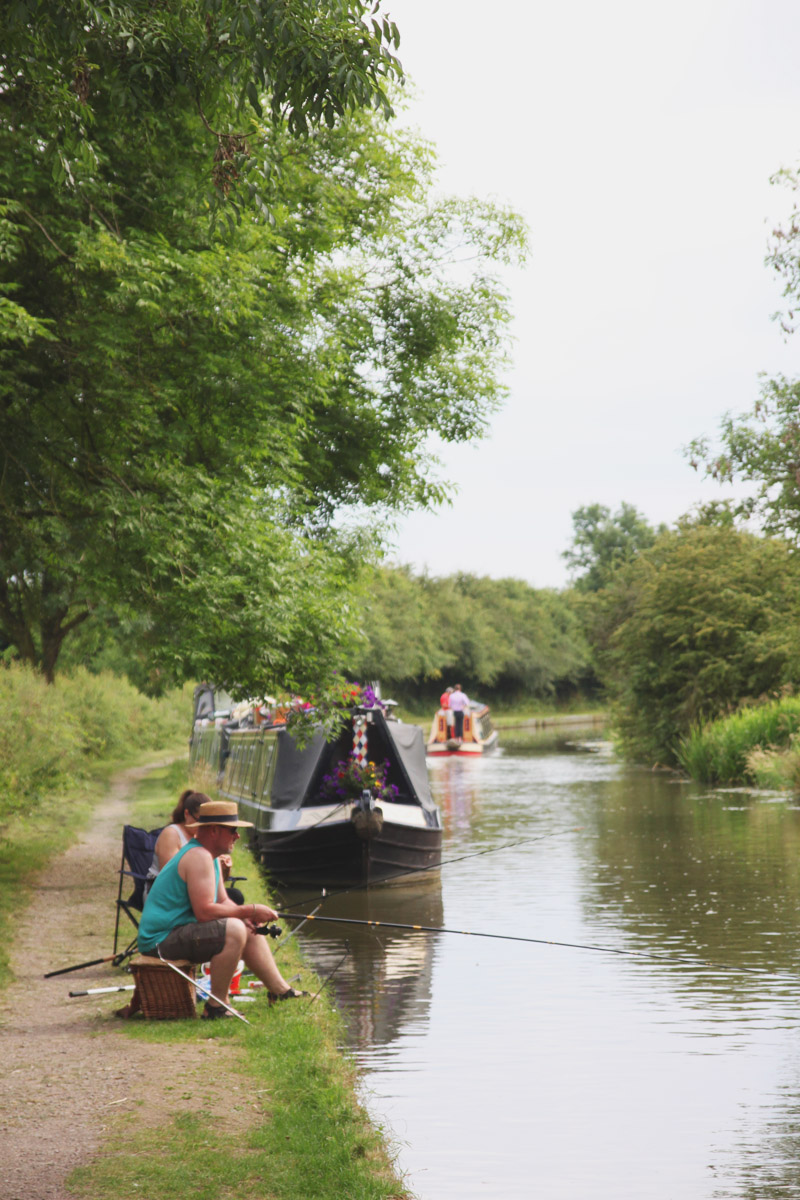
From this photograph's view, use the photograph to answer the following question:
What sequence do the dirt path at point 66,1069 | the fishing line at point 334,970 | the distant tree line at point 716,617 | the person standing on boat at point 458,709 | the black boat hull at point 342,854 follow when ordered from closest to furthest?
1. the dirt path at point 66,1069
2. the fishing line at point 334,970
3. the black boat hull at point 342,854
4. the distant tree line at point 716,617
5. the person standing on boat at point 458,709

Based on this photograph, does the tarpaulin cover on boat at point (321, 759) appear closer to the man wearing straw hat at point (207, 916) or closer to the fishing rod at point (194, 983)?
the man wearing straw hat at point (207, 916)

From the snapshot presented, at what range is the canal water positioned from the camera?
6016 millimetres

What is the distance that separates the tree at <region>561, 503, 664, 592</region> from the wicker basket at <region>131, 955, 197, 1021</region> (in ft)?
289

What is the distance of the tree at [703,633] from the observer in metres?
30.0

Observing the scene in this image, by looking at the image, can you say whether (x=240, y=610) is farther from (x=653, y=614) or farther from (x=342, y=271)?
(x=653, y=614)

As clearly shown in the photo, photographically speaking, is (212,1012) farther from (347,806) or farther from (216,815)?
(347,806)

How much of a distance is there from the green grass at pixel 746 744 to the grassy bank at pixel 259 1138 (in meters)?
19.9

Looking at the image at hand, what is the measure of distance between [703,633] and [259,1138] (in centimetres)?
2594

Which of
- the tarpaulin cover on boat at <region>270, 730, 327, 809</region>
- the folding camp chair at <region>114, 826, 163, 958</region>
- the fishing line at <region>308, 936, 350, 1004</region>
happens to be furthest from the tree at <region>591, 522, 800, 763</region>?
the folding camp chair at <region>114, 826, 163, 958</region>

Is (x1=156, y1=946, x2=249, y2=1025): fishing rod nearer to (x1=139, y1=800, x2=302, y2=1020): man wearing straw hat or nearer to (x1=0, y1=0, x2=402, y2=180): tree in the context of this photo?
(x1=139, y1=800, x2=302, y2=1020): man wearing straw hat

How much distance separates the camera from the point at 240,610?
→ 472 inches

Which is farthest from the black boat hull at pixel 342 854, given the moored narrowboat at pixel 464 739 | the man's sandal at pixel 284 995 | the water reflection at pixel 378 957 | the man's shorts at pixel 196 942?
the moored narrowboat at pixel 464 739

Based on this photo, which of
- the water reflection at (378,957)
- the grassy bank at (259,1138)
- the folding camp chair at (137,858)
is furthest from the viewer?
the folding camp chair at (137,858)

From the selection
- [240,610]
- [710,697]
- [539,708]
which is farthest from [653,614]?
Result: [539,708]
